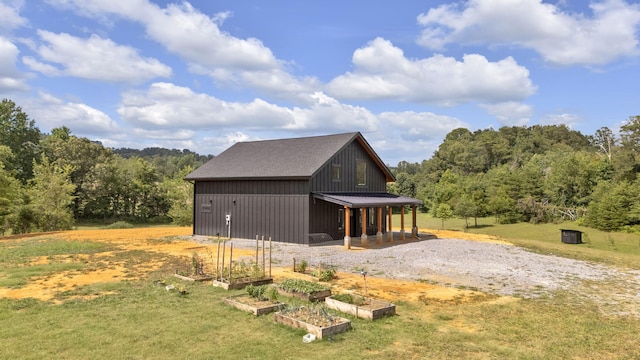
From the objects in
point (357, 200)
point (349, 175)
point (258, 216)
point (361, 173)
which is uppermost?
point (361, 173)

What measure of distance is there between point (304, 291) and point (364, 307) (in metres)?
1.99

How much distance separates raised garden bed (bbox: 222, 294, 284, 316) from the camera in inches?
380

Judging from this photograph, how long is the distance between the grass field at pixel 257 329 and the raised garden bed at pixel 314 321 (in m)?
0.19

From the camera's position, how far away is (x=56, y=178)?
104 ft

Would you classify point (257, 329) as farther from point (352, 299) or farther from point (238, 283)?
point (238, 283)

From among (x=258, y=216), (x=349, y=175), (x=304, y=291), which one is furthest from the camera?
(x=349, y=175)

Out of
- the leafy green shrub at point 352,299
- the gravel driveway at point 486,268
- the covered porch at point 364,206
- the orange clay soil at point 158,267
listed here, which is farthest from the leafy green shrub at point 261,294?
the covered porch at point 364,206

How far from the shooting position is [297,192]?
23250 mm

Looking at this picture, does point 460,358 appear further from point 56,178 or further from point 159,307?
point 56,178

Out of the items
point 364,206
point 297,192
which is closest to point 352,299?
point 364,206

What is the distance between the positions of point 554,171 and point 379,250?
39.3 m

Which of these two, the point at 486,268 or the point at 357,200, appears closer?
the point at 486,268

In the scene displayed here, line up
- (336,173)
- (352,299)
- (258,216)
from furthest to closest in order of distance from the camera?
(336,173) < (258,216) < (352,299)

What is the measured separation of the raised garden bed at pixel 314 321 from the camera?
A: 8.17m
